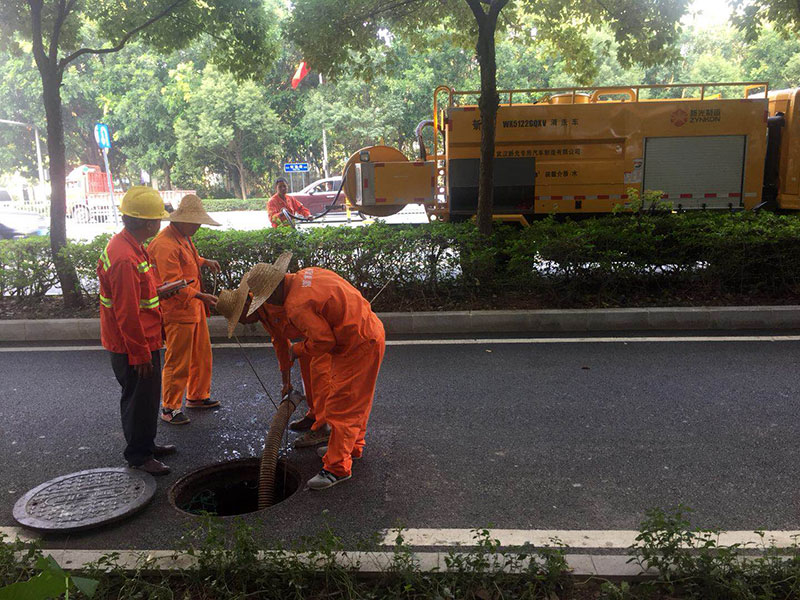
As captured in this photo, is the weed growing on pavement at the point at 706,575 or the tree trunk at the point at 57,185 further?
the tree trunk at the point at 57,185

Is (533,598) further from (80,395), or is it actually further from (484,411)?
(80,395)

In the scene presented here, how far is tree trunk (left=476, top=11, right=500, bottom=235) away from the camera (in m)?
7.89

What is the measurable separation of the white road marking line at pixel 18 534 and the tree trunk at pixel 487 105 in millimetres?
6079

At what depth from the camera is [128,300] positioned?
382 centimetres

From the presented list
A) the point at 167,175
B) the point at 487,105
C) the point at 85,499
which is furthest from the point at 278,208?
the point at 167,175

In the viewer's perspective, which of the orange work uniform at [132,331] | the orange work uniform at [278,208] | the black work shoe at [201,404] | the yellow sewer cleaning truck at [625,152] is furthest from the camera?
the orange work uniform at [278,208]

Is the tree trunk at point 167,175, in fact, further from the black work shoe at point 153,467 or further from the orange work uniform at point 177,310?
the black work shoe at point 153,467

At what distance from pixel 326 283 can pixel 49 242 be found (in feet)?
20.5

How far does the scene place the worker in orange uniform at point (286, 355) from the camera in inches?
144

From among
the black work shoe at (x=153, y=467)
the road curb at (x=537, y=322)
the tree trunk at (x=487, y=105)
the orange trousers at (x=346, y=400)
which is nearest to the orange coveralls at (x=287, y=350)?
the orange trousers at (x=346, y=400)

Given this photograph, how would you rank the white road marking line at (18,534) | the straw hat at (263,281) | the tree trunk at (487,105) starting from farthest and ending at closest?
the tree trunk at (487,105)
the straw hat at (263,281)
the white road marking line at (18,534)

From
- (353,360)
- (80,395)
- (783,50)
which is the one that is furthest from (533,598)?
(783,50)

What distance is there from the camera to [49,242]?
832cm

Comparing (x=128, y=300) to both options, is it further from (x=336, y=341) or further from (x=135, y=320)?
(x=336, y=341)
